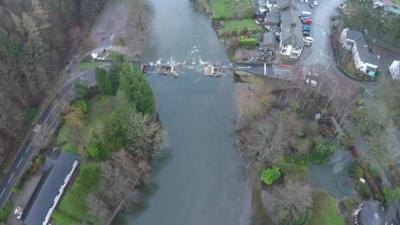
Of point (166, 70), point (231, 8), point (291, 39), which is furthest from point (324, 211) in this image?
point (231, 8)

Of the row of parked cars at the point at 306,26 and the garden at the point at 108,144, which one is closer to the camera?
the garden at the point at 108,144

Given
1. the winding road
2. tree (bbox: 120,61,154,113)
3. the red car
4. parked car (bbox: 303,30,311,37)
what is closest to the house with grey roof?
the red car

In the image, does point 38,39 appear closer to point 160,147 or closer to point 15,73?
point 15,73

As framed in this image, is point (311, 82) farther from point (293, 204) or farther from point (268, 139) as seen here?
point (293, 204)

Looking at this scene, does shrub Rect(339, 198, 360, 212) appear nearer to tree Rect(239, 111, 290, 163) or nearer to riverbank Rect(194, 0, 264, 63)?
tree Rect(239, 111, 290, 163)

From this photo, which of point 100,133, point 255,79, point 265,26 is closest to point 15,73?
point 100,133

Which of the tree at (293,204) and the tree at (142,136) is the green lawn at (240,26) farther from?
the tree at (293,204)

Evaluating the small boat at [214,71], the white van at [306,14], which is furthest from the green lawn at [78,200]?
the white van at [306,14]
